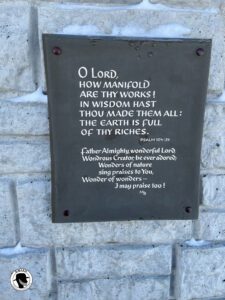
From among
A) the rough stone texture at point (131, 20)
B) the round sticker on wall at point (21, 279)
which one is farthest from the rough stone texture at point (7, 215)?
the rough stone texture at point (131, 20)

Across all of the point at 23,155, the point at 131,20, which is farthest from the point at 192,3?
the point at 23,155

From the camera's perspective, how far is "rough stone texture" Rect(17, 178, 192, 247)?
165 cm

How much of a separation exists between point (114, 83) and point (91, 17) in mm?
245

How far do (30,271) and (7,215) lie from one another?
0.26 m

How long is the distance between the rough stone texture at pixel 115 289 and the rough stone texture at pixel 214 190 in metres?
0.39

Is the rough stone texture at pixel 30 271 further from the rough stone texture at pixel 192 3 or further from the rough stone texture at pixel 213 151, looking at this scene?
A: the rough stone texture at pixel 192 3

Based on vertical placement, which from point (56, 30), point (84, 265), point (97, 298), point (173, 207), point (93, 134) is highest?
point (56, 30)

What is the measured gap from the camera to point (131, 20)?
4.84ft

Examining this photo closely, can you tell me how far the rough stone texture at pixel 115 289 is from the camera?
5.77 ft

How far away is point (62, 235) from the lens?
1705 mm

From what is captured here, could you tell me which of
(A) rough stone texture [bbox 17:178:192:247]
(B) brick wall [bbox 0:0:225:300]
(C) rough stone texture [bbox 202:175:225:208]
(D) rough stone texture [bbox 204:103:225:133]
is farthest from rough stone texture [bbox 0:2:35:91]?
(C) rough stone texture [bbox 202:175:225:208]

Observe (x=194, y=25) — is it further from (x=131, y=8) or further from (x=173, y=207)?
(x=173, y=207)

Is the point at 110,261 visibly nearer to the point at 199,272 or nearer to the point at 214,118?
the point at 199,272

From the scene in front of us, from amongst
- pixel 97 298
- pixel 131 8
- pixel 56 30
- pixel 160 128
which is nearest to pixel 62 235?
pixel 97 298
